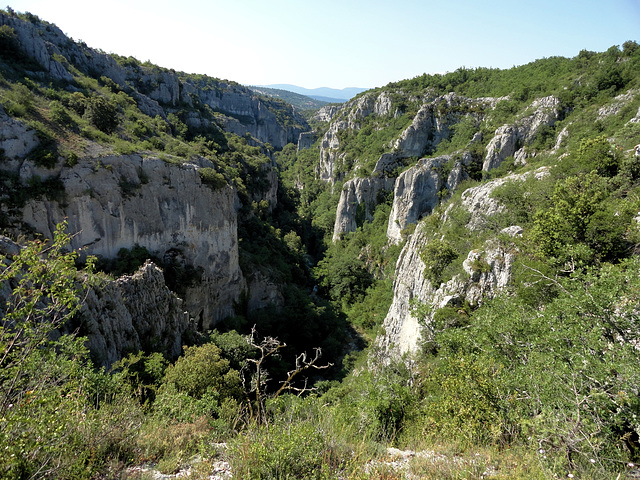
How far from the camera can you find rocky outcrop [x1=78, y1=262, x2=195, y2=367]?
40.9 ft

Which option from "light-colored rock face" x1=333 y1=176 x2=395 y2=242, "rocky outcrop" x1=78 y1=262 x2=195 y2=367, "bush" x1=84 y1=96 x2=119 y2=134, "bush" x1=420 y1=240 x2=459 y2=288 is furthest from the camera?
"light-colored rock face" x1=333 y1=176 x2=395 y2=242

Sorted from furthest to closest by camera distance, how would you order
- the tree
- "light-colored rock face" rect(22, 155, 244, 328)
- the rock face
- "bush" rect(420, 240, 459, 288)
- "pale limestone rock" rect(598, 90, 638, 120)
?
the rock face < "pale limestone rock" rect(598, 90, 638, 120) < "light-colored rock face" rect(22, 155, 244, 328) < "bush" rect(420, 240, 459, 288) < the tree

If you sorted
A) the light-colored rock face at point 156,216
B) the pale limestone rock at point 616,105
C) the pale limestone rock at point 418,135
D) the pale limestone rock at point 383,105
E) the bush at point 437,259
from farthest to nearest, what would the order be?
the pale limestone rock at point 383,105 < the pale limestone rock at point 418,135 < the pale limestone rock at point 616,105 < the light-colored rock face at point 156,216 < the bush at point 437,259

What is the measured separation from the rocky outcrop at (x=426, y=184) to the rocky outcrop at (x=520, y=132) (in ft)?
9.98

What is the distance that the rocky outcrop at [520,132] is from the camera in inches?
1328

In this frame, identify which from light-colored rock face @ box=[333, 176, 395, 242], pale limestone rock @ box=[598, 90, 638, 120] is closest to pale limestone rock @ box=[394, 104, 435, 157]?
light-colored rock face @ box=[333, 176, 395, 242]

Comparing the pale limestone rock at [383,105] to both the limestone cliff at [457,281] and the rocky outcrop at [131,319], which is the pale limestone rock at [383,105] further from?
the rocky outcrop at [131,319]

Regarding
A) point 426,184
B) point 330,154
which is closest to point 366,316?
point 426,184

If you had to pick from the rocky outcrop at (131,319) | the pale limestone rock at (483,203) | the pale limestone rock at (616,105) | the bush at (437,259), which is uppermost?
the pale limestone rock at (616,105)

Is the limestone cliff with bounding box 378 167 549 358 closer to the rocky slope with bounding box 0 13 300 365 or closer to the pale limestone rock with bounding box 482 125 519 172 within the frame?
the rocky slope with bounding box 0 13 300 365

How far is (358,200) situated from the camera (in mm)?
49562

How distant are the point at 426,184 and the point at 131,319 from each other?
36.1 m

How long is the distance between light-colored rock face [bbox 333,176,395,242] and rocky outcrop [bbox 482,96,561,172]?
49.8 feet

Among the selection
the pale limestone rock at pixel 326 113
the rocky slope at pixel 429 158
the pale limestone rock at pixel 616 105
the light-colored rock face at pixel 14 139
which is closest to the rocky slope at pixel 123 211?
the light-colored rock face at pixel 14 139
